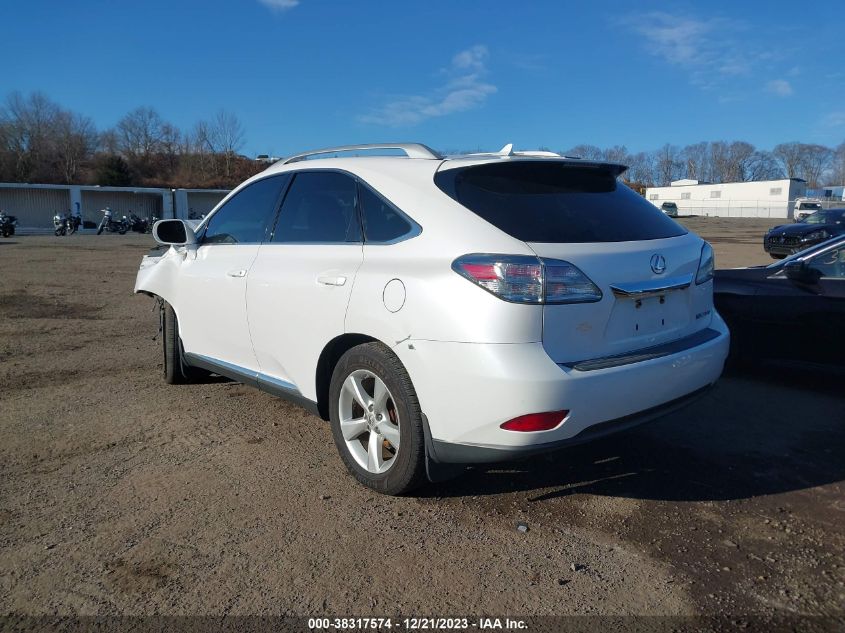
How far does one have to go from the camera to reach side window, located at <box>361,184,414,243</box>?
3271mm

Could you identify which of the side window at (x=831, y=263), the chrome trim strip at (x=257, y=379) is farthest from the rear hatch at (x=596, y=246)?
the side window at (x=831, y=263)

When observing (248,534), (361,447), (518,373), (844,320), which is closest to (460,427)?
(518,373)

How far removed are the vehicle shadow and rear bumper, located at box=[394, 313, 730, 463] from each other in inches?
15.3

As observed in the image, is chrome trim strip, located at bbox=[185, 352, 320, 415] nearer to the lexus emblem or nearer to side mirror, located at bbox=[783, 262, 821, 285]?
the lexus emblem

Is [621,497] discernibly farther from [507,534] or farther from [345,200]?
[345,200]

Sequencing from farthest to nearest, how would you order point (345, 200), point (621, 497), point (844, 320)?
point (844, 320) → point (345, 200) → point (621, 497)

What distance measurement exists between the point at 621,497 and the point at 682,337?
2.98 feet

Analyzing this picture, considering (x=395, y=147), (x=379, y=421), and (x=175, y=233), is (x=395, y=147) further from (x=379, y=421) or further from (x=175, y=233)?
(x=175, y=233)

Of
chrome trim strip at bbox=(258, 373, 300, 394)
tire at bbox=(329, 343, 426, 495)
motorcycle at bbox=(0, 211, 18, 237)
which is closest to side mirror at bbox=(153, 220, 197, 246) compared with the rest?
chrome trim strip at bbox=(258, 373, 300, 394)

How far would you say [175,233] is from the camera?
492 centimetres

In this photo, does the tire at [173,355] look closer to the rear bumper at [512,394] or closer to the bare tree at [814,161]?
the rear bumper at [512,394]

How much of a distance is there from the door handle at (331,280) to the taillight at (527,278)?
0.78 metres

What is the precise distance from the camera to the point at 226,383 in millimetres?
5625

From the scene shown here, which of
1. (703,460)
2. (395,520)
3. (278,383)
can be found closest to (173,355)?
(278,383)
